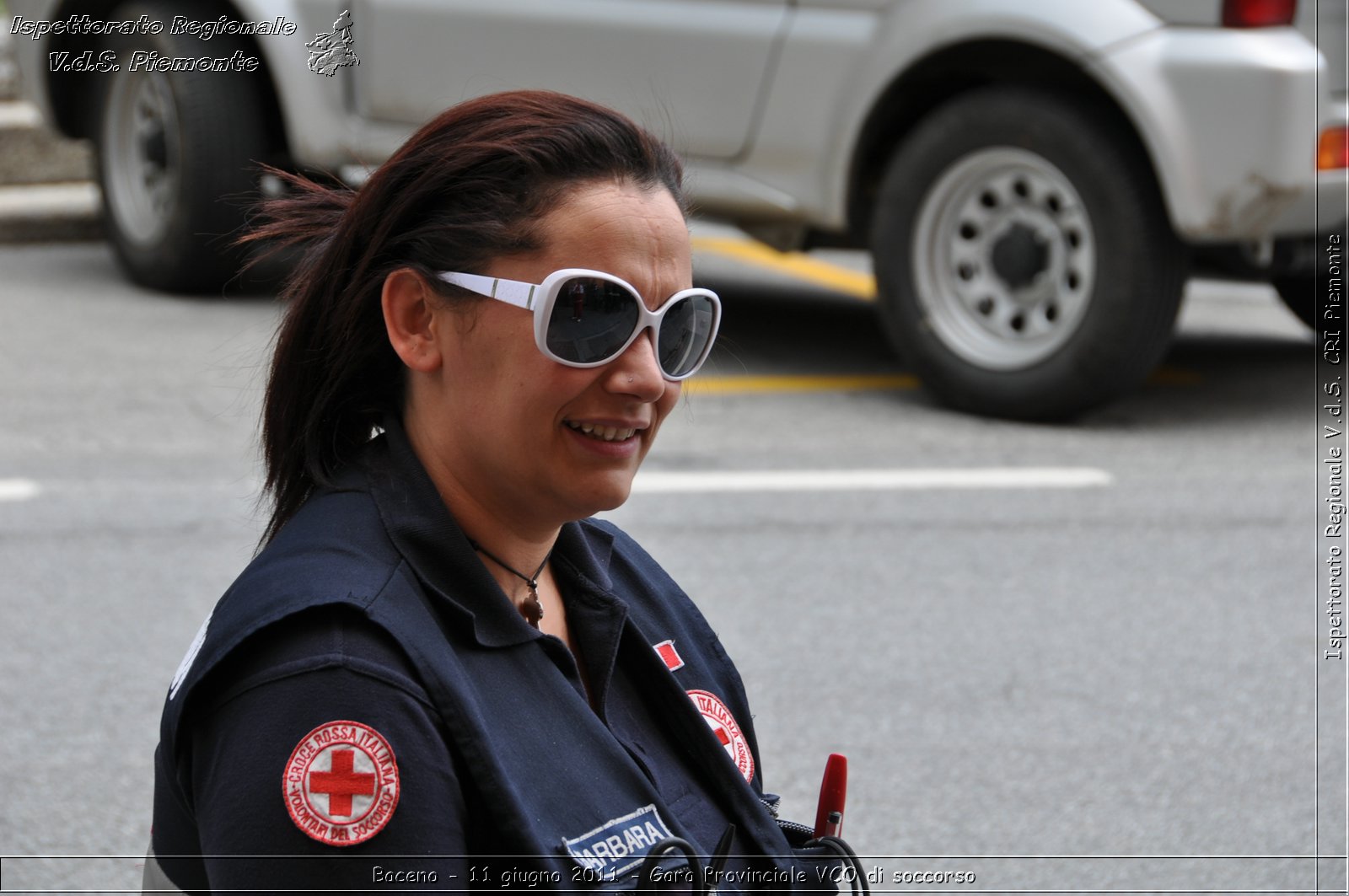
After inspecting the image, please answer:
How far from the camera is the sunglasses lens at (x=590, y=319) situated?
5.64 feet

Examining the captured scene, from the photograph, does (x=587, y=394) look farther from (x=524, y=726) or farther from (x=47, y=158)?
(x=47, y=158)

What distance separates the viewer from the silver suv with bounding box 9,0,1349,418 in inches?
221

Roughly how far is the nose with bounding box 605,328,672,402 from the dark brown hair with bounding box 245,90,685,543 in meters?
0.15

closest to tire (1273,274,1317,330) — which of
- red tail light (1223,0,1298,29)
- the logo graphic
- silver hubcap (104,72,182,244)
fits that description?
red tail light (1223,0,1298,29)

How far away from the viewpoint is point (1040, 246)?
20.0 ft

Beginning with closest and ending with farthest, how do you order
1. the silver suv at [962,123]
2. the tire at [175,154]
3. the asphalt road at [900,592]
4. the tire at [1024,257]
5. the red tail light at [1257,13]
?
1. the asphalt road at [900,592]
2. the red tail light at [1257,13]
3. the silver suv at [962,123]
4. the tire at [1024,257]
5. the tire at [175,154]

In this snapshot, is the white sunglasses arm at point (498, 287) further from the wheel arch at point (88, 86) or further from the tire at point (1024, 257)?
the wheel arch at point (88, 86)

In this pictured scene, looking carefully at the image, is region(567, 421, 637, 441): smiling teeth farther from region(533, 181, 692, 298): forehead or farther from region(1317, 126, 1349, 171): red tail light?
region(1317, 126, 1349, 171): red tail light

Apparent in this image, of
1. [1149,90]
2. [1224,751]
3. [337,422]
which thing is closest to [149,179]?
[1149,90]

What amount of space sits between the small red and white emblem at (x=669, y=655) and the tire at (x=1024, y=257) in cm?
427

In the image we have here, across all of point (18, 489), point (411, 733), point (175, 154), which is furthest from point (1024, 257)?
point (411, 733)

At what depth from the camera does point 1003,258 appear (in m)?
6.15

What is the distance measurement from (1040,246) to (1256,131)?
848 mm

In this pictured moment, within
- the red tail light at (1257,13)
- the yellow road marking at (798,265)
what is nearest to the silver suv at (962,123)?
the red tail light at (1257,13)
